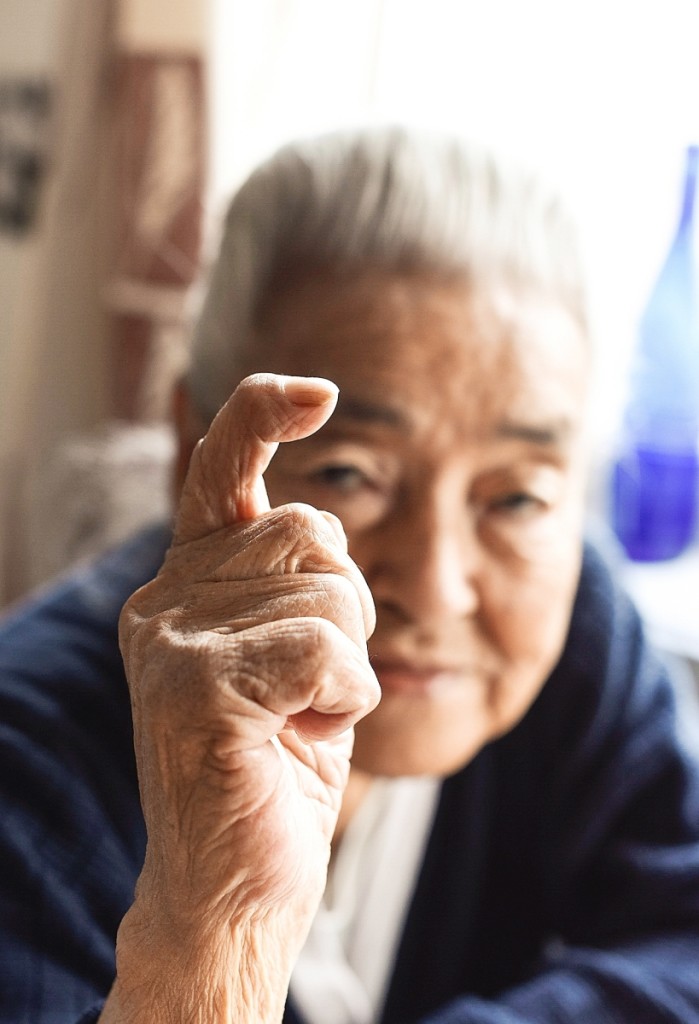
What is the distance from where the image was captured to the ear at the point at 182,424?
1.93ft

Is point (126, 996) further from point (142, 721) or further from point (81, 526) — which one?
point (81, 526)

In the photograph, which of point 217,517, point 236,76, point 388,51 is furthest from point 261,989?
point 236,76

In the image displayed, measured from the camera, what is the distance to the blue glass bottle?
1.25m

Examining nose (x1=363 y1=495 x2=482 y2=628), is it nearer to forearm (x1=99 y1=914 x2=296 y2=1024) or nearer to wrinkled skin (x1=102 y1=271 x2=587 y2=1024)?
wrinkled skin (x1=102 y1=271 x2=587 y2=1024)

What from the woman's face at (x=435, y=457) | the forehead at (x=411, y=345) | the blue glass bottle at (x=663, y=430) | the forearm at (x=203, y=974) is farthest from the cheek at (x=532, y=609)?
the blue glass bottle at (x=663, y=430)

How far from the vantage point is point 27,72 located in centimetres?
173

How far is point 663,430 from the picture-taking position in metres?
1.29

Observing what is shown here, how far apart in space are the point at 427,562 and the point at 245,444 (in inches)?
11.2

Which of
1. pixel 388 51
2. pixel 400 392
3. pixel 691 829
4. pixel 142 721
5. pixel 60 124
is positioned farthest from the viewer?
pixel 60 124

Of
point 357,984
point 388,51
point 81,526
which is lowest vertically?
point 357,984

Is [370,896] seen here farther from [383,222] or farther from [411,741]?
[383,222]

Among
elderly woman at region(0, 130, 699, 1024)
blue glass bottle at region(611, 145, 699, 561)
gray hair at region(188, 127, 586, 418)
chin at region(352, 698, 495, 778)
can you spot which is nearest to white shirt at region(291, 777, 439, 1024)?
elderly woman at region(0, 130, 699, 1024)

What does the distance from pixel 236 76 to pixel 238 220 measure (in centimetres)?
81

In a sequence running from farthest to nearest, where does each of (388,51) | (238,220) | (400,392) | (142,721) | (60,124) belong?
(60,124), (388,51), (238,220), (400,392), (142,721)
